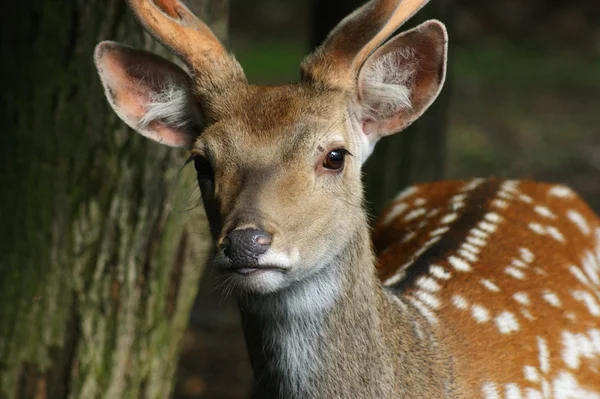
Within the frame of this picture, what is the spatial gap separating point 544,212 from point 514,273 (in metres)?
0.57

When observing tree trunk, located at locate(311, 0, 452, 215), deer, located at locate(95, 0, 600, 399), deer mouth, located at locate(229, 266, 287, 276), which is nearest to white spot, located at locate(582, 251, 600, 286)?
deer, located at locate(95, 0, 600, 399)

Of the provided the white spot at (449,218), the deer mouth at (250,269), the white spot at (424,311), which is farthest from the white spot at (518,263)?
the deer mouth at (250,269)

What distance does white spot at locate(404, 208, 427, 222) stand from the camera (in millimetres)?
5461

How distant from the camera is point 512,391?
4.34 m

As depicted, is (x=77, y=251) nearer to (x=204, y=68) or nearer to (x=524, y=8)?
(x=204, y=68)

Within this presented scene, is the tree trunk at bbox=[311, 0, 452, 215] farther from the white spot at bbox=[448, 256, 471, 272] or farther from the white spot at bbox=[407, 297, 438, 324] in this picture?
the white spot at bbox=[407, 297, 438, 324]

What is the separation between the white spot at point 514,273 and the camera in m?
4.82

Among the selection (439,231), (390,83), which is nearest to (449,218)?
(439,231)

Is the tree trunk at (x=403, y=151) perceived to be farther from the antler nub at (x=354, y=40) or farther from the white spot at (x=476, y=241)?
the antler nub at (x=354, y=40)

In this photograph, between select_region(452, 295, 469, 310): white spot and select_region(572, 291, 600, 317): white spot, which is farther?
select_region(572, 291, 600, 317): white spot

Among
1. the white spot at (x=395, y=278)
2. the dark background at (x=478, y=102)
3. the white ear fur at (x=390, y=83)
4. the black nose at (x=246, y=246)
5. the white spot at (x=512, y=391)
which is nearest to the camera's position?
the black nose at (x=246, y=246)

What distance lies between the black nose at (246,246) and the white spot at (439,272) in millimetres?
1454

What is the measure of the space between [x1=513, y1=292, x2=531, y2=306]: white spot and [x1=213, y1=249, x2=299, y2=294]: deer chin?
1464 mm

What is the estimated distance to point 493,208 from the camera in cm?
514
